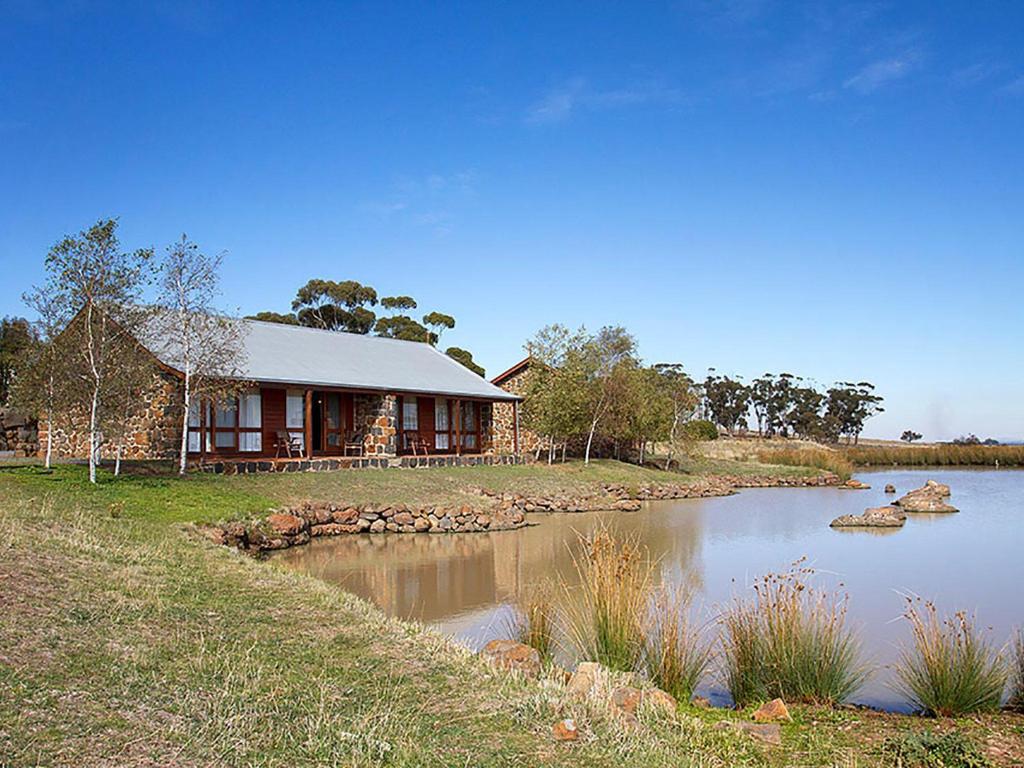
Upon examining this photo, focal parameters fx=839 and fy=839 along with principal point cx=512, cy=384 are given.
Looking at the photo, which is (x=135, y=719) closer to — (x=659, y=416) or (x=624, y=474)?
(x=624, y=474)

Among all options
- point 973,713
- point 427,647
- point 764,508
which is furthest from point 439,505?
point 973,713

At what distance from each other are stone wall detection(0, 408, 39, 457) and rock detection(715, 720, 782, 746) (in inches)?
827

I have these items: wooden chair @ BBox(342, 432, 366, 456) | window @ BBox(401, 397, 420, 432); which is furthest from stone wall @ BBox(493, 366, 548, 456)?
wooden chair @ BBox(342, 432, 366, 456)

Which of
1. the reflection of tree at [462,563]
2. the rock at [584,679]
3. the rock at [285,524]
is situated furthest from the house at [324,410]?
the rock at [584,679]

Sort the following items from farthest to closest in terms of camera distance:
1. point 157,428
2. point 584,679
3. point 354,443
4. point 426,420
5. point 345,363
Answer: point 426,420, point 345,363, point 354,443, point 157,428, point 584,679

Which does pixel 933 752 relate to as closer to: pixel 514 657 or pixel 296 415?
pixel 514 657

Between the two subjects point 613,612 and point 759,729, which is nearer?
point 759,729

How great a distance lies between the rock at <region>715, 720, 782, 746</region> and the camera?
5.08 metres

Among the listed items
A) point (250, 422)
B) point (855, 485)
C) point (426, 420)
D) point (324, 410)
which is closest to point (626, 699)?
point (250, 422)

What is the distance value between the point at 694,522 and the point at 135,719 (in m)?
16.2

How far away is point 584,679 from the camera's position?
5.70m

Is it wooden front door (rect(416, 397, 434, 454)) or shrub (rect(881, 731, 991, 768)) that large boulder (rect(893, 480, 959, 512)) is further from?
shrub (rect(881, 731, 991, 768))

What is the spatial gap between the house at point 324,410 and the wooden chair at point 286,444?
0.09 feet

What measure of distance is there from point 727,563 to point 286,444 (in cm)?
1253
